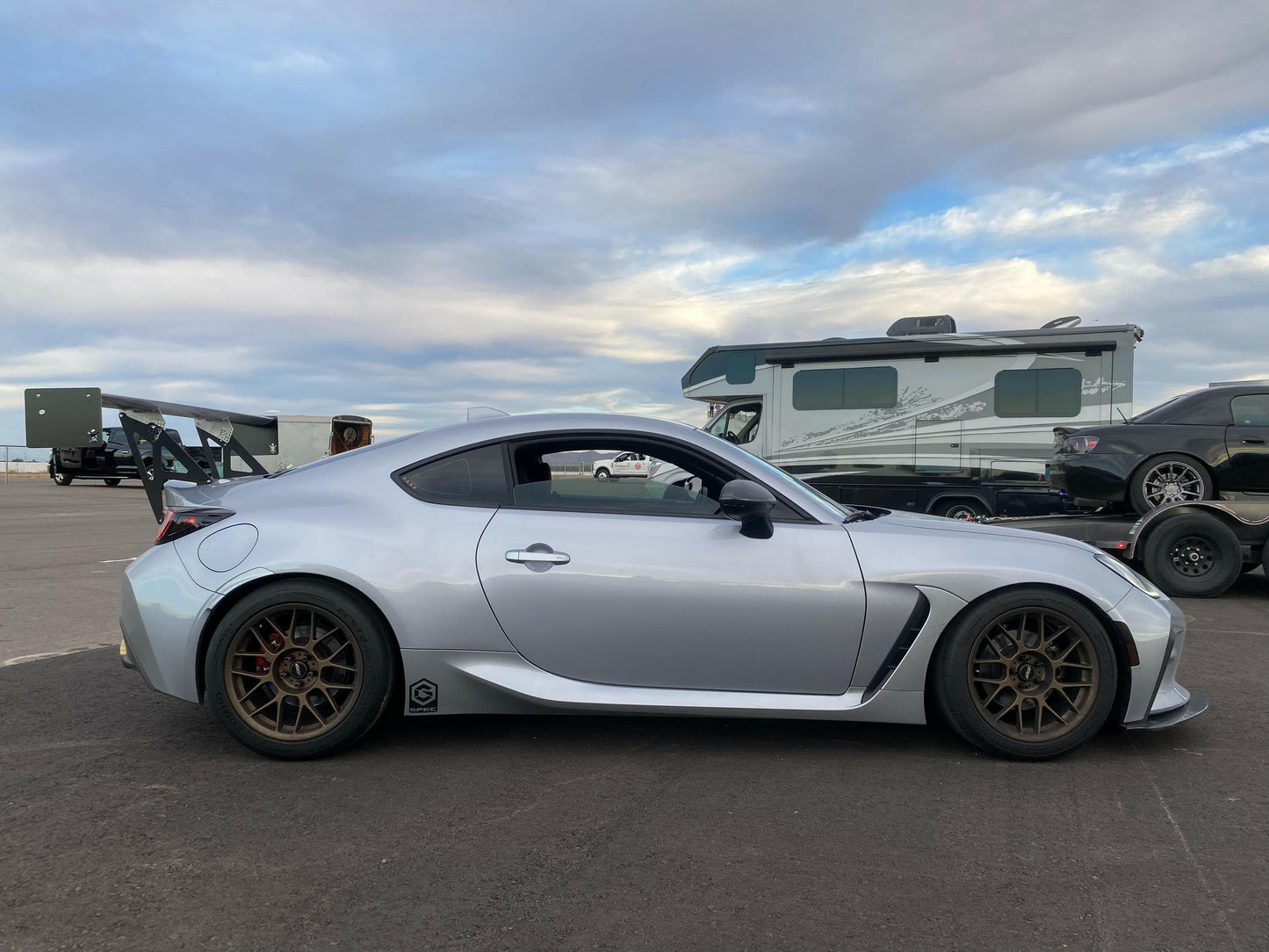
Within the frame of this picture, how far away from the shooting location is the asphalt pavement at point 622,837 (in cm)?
244

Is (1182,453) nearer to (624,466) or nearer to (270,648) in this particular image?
(624,466)

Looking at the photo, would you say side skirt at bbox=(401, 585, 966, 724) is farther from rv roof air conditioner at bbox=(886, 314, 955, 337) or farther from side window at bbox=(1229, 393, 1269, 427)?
rv roof air conditioner at bbox=(886, 314, 955, 337)

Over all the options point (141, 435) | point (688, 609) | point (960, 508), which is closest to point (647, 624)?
point (688, 609)

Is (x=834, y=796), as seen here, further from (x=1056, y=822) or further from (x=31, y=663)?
(x=31, y=663)

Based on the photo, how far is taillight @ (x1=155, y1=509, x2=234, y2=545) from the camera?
3.84m

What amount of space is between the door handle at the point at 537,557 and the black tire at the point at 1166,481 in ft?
24.8

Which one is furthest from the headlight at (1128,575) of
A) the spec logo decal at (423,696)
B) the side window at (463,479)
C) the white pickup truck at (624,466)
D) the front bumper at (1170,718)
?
the spec logo decal at (423,696)

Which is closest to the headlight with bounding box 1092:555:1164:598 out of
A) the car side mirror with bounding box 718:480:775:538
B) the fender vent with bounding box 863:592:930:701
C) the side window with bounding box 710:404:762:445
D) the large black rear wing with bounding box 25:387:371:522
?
the fender vent with bounding box 863:592:930:701

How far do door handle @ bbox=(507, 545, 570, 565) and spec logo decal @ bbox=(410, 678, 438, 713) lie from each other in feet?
1.97

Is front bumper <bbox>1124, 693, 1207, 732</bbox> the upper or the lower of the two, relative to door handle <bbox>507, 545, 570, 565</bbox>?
lower

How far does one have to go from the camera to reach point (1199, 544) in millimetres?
8617

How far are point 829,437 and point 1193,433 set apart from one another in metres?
5.48

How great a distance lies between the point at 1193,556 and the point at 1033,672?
19.9 feet

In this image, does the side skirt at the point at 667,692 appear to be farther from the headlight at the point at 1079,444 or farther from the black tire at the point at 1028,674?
the headlight at the point at 1079,444
